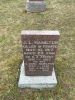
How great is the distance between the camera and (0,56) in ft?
21.1

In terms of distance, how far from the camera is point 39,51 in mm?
4902

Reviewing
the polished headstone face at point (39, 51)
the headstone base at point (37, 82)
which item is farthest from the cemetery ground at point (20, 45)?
the polished headstone face at point (39, 51)

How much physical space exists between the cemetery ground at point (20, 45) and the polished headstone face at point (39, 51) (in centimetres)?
54

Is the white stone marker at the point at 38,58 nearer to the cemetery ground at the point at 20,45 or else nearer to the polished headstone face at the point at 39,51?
the polished headstone face at the point at 39,51

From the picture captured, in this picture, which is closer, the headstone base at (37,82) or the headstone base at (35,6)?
the headstone base at (37,82)

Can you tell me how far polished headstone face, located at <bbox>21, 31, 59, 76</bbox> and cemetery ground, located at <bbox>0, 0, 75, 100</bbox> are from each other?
54 centimetres

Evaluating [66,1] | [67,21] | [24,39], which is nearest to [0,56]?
[24,39]

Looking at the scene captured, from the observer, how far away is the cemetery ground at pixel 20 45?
5.21m

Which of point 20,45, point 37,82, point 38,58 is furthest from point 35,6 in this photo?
point 37,82

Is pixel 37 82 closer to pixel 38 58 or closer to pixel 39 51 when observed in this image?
pixel 38 58

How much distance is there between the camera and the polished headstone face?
4.60 m

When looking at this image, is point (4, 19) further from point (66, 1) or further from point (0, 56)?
point (66, 1)

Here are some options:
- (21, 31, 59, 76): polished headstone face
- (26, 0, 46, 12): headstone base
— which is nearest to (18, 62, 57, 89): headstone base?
(21, 31, 59, 76): polished headstone face

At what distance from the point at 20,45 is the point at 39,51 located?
2.21m
